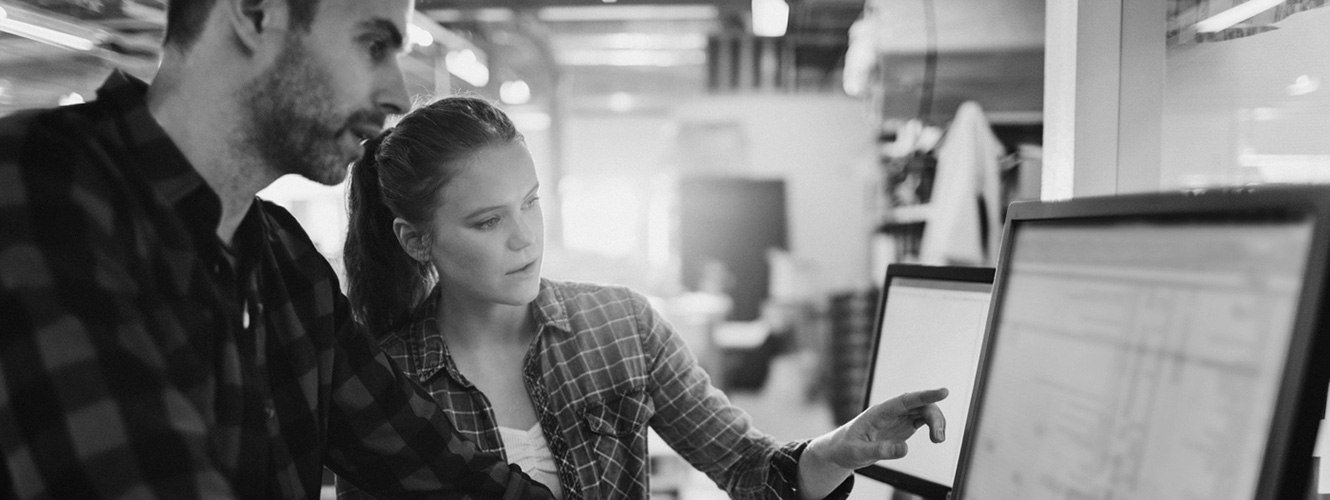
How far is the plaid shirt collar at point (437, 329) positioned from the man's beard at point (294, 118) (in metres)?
0.43

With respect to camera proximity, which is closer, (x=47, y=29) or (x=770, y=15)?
(x=47, y=29)

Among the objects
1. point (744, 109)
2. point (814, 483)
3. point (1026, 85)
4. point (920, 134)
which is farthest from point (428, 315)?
point (744, 109)

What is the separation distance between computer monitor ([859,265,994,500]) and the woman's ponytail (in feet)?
2.56

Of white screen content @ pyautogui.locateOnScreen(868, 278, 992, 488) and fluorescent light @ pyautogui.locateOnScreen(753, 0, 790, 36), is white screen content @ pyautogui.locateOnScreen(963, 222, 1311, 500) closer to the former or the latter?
white screen content @ pyautogui.locateOnScreen(868, 278, 992, 488)

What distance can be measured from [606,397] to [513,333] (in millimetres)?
189

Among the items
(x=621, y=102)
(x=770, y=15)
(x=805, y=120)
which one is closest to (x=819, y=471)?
(x=770, y=15)

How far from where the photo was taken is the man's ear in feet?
2.85

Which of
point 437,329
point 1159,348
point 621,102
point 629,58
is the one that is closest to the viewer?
point 1159,348

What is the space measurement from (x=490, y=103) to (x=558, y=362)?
17.2 inches

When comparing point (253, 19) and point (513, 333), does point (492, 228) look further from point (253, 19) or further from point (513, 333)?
point (253, 19)

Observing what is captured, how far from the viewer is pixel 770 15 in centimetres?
377

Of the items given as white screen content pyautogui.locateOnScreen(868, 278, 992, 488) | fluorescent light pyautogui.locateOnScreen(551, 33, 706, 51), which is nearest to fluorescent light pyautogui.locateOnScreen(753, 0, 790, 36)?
white screen content pyautogui.locateOnScreen(868, 278, 992, 488)

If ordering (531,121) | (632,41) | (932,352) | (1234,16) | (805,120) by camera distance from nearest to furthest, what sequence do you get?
(1234,16)
(932,352)
(805,120)
(632,41)
(531,121)

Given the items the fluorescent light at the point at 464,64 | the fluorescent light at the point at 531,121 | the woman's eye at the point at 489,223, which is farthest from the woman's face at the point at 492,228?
the fluorescent light at the point at 531,121
